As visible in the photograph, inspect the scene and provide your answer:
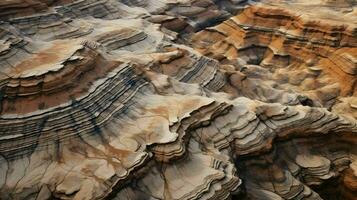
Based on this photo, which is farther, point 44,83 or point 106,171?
point 44,83

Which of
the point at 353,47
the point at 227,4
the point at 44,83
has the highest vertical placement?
the point at 44,83

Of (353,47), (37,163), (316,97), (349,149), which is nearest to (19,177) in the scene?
(37,163)

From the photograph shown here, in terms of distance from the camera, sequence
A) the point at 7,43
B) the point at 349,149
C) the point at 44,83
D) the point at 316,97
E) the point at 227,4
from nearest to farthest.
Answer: the point at 44,83 < the point at 7,43 < the point at 349,149 < the point at 316,97 < the point at 227,4

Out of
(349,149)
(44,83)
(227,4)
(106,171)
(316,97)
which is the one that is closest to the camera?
(106,171)

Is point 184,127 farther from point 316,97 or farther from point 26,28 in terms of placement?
point 316,97

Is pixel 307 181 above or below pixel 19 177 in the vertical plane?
below

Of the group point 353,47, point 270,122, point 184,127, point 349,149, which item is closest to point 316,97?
point 353,47

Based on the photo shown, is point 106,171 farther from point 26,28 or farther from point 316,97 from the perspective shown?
point 316,97
